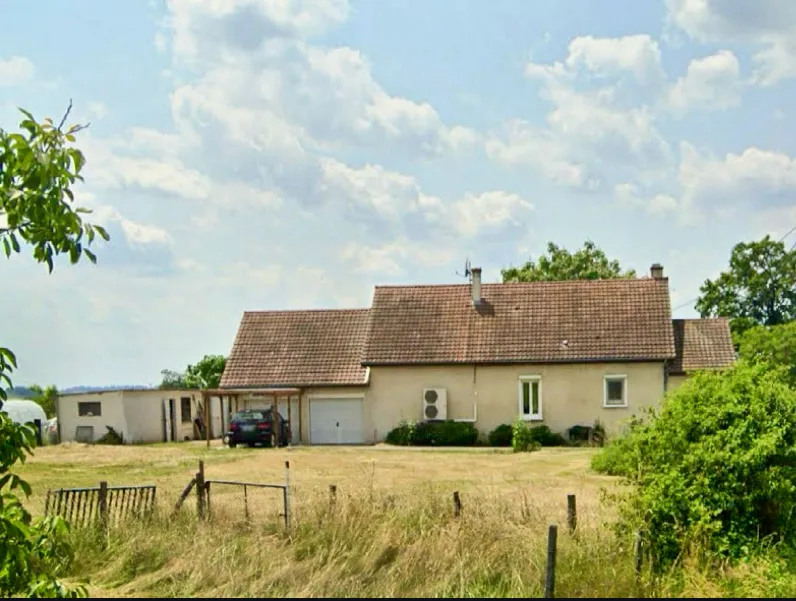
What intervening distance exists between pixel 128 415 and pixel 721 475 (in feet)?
113

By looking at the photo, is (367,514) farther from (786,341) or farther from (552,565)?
(786,341)

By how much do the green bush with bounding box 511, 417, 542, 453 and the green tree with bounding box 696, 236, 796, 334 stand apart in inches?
1143

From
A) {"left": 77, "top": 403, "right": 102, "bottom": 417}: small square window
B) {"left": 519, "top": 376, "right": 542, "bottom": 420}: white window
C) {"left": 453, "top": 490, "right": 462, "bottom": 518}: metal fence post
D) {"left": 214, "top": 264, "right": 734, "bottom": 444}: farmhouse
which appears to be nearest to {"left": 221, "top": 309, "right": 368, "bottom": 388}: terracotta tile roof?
{"left": 214, "top": 264, "right": 734, "bottom": 444}: farmhouse

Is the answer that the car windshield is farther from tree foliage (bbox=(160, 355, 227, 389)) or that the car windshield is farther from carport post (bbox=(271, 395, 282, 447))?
tree foliage (bbox=(160, 355, 227, 389))

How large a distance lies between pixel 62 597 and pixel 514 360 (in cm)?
3188

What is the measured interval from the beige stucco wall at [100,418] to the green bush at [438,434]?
13.3 meters

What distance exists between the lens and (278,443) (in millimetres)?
34281

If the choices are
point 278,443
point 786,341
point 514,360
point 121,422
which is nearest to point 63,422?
point 121,422

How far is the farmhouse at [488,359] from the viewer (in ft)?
114

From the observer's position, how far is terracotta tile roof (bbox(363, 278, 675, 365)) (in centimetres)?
3531

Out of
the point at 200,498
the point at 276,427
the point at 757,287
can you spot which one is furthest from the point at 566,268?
Result: the point at 200,498

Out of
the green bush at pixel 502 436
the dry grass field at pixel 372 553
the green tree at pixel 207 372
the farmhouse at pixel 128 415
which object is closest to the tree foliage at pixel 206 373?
the green tree at pixel 207 372

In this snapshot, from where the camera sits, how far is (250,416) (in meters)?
34.0

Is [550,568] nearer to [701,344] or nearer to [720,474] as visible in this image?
[720,474]
